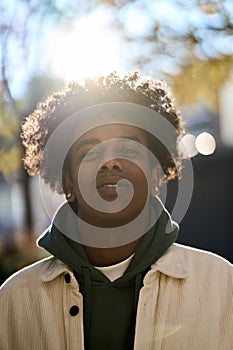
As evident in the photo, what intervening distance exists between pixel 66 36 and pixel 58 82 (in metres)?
0.45

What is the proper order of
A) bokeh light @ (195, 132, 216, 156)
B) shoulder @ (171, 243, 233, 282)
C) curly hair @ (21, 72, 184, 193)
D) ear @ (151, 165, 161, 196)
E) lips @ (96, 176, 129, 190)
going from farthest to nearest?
bokeh light @ (195, 132, 216, 156) < curly hair @ (21, 72, 184, 193) < ear @ (151, 165, 161, 196) < shoulder @ (171, 243, 233, 282) < lips @ (96, 176, 129, 190)

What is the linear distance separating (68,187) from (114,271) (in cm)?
43

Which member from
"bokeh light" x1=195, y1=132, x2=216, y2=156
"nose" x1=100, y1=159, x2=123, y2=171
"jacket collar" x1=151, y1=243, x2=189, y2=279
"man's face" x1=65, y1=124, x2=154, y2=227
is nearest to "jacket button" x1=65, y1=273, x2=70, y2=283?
"man's face" x1=65, y1=124, x2=154, y2=227

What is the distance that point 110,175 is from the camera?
9.35 feet

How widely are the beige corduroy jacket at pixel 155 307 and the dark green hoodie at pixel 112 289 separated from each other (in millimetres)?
38

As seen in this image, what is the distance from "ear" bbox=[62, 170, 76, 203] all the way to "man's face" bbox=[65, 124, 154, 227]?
58 millimetres

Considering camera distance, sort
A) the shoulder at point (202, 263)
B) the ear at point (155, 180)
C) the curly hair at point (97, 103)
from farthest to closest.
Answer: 1. the curly hair at point (97, 103)
2. the ear at point (155, 180)
3. the shoulder at point (202, 263)

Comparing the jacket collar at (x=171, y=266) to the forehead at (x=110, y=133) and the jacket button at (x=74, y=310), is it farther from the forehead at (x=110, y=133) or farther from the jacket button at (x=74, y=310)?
the forehead at (x=110, y=133)

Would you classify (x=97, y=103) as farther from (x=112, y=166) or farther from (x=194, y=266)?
(x=194, y=266)

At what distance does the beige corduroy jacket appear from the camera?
112 inches

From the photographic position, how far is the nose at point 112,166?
9.42ft

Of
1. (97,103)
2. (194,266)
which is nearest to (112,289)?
(194,266)

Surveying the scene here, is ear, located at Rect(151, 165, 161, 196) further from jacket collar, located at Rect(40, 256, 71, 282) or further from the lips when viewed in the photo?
jacket collar, located at Rect(40, 256, 71, 282)

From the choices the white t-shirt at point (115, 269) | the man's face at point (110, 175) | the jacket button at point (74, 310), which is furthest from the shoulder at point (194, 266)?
the jacket button at point (74, 310)
